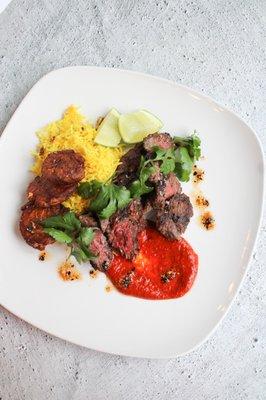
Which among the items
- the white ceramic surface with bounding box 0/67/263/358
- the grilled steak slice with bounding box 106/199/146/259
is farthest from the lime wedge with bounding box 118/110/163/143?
the grilled steak slice with bounding box 106/199/146/259

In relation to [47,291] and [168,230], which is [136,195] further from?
[47,291]

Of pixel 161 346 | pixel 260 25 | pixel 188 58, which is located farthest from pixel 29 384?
pixel 260 25

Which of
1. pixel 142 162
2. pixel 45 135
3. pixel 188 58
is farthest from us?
pixel 188 58

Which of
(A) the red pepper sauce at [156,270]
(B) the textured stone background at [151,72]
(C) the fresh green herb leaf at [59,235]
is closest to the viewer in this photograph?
(C) the fresh green herb leaf at [59,235]

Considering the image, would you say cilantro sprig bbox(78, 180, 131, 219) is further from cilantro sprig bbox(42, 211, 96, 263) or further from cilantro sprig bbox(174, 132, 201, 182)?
cilantro sprig bbox(174, 132, 201, 182)

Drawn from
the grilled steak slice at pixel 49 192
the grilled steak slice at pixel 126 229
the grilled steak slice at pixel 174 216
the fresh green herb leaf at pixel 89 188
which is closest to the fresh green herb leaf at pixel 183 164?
the grilled steak slice at pixel 174 216

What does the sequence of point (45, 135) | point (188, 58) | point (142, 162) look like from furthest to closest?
point (188, 58)
point (45, 135)
point (142, 162)

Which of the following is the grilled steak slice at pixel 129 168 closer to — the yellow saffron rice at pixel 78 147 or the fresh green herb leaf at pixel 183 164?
the yellow saffron rice at pixel 78 147

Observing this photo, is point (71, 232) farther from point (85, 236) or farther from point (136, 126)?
point (136, 126)
